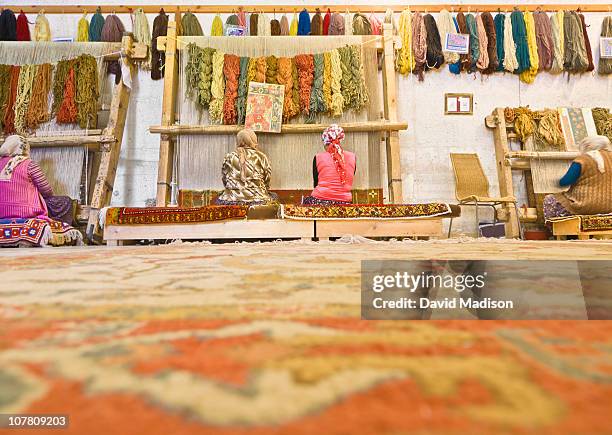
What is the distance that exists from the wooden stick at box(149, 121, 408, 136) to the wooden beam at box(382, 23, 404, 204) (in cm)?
13

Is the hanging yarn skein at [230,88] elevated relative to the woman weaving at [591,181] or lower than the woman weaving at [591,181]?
elevated

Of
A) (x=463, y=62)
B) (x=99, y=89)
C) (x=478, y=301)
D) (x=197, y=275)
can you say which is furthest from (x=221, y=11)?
(x=478, y=301)

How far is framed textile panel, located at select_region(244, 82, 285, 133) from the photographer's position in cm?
419

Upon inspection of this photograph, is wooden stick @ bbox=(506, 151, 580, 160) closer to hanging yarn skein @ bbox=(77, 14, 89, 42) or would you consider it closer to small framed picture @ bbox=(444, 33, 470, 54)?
small framed picture @ bbox=(444, 33, 470, 54)

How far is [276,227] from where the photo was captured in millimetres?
3154

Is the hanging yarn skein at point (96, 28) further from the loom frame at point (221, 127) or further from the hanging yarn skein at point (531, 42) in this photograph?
the hanging yarn skein at point (531, 42)

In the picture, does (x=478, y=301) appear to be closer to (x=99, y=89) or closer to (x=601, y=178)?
(x=601, y=178)

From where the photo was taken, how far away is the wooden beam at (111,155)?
4008 mm

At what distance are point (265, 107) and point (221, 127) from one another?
0.48 m

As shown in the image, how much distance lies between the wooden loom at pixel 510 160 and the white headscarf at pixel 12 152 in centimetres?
473

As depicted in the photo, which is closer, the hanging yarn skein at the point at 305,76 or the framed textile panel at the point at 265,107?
the framed textile panel at the point at 265,107

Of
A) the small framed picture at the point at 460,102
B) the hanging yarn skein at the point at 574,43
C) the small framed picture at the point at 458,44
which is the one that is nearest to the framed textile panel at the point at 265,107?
the small framed picture at the point at 458,44

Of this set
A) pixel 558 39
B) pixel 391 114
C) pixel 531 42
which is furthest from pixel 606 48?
pixel 391 114

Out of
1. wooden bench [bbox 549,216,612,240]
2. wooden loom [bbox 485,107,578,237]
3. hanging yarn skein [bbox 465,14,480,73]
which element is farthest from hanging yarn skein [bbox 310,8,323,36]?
wooden bench [bbox 549,216,612,240]
